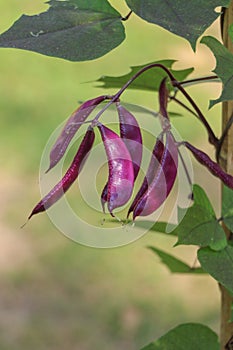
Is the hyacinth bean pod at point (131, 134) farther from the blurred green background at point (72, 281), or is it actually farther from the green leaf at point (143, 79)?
the blurred green background at point (72, 281)

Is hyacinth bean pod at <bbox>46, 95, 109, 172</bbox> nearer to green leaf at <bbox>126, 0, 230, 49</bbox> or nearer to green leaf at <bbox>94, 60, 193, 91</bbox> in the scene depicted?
green leaf at <bbox>126, 0, 230, 49</bbox>

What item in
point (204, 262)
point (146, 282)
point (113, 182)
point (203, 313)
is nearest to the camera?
point (113, 182)

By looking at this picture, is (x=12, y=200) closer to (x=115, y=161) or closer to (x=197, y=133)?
(x=197, y=133)

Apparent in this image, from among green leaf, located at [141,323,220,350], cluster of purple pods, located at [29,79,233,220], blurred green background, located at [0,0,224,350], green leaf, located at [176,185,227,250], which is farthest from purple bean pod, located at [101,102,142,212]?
blurred green background, located at [0,0,224,350]

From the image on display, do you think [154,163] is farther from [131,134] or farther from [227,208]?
[227,208]

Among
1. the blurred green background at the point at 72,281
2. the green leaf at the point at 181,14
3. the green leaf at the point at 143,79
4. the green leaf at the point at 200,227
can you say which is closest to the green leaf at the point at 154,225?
the green leaf at the point at 200,227

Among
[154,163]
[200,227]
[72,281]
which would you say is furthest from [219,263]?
[72,281]

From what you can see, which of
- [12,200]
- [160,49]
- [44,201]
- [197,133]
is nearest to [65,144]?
[44,201]
